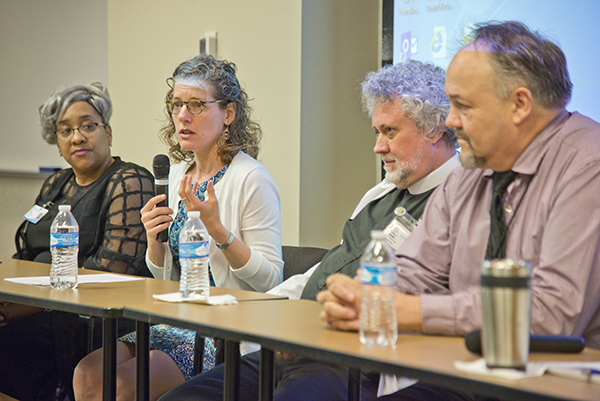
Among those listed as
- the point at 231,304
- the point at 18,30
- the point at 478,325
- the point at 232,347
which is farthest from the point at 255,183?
the point at 18,30

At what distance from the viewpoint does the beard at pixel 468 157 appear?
1500mm

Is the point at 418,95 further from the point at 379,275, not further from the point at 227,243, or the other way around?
the point at 379,275

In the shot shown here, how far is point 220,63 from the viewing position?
2643 mm

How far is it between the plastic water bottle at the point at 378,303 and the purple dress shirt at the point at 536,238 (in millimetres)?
84

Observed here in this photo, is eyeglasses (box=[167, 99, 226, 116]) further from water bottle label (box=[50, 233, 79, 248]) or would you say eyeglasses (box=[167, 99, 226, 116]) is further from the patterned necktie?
the patterned necktie

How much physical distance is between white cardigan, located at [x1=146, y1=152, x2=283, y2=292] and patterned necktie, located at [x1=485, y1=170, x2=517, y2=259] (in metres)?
1.00

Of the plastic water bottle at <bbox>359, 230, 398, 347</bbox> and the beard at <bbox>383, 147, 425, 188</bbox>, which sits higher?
the beard at <bbox>383, 147, 425, 188</bbox>

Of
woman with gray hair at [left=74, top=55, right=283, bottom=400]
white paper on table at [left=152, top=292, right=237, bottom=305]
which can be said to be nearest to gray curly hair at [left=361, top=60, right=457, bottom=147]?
woman with gray hair at [left=74, top=55, right=283, bottom=400]

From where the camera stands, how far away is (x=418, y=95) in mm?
2033

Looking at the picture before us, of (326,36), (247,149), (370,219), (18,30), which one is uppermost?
(18,30)

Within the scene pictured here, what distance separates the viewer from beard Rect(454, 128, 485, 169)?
1500 mm

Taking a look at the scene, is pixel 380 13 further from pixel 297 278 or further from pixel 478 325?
pixel 478 325

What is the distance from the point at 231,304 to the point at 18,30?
13.9 ft

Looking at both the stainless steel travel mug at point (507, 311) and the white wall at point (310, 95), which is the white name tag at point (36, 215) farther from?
the stainless steel travel mug at point (507, 311)
